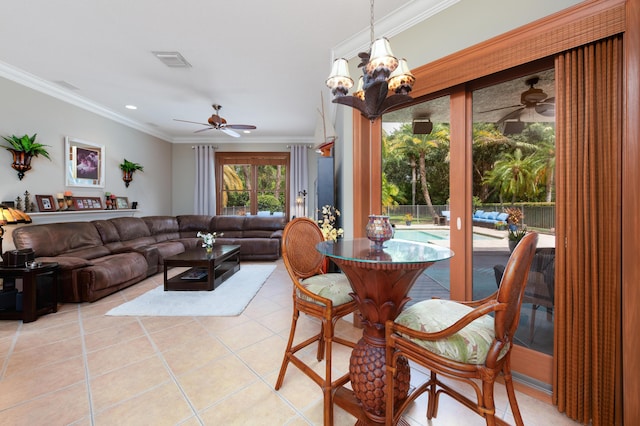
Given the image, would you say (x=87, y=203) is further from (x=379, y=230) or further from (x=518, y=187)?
(x=518, y=187)

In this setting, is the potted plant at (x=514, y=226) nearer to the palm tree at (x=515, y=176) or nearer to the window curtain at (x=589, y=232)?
the palm tree at (x=515, y=176)

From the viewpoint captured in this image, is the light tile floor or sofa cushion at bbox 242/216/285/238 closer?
the light tile floor

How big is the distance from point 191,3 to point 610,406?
3785 mm

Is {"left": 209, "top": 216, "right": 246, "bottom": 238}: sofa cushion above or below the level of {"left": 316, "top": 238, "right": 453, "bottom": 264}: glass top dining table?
below

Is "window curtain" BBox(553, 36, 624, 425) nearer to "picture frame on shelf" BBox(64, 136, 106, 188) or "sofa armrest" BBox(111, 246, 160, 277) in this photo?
"sofa armrest" BBox(111, 246, 160, 277)

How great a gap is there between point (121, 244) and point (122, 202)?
115 cm

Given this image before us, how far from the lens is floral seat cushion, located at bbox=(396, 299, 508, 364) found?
3.29 ft

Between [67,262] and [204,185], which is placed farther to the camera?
[204,185]

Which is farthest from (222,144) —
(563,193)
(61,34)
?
(563,193)

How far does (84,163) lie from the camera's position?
4.27m

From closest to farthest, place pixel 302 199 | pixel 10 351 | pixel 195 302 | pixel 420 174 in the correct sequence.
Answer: pixel 10 351, pixel 420 174, pixel 195 302, pixel 302 199

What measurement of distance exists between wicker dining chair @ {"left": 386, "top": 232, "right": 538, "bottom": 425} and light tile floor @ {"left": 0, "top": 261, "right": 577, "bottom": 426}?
623mm

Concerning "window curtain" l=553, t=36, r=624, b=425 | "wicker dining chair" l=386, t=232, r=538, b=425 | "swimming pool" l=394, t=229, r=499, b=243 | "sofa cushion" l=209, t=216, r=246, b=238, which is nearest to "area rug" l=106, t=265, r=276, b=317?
"swimming pool" l=394, t=229, r=499, b=243

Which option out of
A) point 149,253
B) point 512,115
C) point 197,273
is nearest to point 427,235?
point 512,115
